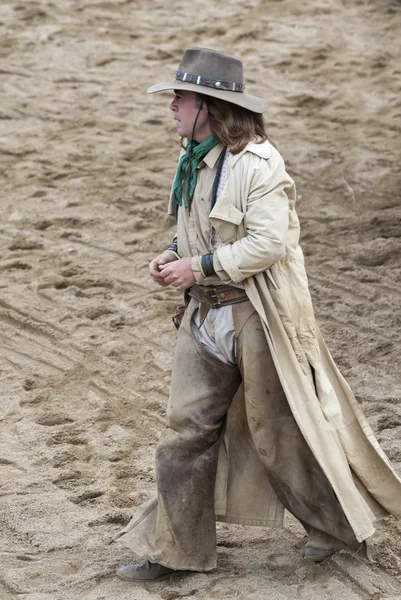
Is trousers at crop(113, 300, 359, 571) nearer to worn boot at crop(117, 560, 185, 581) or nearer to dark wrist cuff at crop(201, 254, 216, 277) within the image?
worn boot at crop(117, 560, 185, 581)

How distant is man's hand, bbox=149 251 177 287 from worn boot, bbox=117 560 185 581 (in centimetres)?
115

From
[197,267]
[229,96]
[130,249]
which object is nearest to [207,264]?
[197,267]

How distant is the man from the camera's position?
4.08 m

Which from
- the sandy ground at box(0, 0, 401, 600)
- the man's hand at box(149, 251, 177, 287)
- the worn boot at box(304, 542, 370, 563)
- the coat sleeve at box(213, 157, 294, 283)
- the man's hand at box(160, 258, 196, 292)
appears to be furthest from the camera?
the sandy ground at box(0, 0, 401, 600)

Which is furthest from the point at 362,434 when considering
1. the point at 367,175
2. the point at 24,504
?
the point at 367,175

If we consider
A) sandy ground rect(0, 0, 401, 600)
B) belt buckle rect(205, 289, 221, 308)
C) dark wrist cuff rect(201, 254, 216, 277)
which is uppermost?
dark wrist cuff rect(201, 254, 216, 277)

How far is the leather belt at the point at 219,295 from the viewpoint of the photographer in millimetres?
4207

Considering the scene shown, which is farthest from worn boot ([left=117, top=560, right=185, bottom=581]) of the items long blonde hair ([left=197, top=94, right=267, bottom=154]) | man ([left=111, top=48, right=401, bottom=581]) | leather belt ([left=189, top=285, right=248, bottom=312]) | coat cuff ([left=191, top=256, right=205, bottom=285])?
long blonde hair ([left=197, top=94, right=267, bottom=154])

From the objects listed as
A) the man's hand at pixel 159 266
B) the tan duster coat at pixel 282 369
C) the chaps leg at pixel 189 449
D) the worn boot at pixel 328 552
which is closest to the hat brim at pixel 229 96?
the tan duster coat at pixel 282 369

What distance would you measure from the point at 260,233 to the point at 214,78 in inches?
24.4

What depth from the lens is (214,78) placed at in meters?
4.09

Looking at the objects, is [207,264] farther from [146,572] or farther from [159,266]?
[146,572]

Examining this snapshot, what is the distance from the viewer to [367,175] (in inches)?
363

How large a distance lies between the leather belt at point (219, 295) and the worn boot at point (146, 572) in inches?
42.7
